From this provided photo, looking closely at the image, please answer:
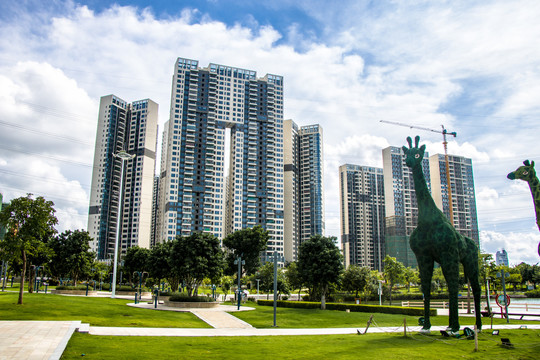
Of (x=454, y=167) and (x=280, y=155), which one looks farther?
(x=454, y=167)

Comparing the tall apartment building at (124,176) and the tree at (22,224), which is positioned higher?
the tall apartment building at (124,176)

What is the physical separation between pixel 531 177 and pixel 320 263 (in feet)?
80.4

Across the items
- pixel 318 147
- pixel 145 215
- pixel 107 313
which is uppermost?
pixel 318 147

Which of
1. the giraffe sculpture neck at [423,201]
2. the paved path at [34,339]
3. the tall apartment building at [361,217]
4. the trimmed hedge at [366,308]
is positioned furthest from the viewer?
the tall apartment building at [361,217]

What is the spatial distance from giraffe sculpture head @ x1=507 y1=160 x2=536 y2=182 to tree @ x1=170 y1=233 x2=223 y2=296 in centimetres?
2913

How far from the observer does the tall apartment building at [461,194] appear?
14500 cm

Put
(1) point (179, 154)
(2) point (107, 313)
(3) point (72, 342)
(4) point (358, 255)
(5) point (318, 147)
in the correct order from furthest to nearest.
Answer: (4) point (358, 255) → (5) point (318, 147) → (1) point (179, 154) → (2) point (107, 313) → (3) point (72, 342)

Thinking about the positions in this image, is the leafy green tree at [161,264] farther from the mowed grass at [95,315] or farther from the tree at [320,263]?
the mowed grass at [95,315]

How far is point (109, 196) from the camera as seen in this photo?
14225cm

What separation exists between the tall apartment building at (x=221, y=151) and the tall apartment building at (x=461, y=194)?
64755mm

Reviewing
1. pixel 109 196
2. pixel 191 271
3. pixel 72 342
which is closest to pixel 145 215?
pixel 109 196

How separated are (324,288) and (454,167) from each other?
401 ft

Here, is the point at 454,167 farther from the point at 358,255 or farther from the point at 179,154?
the point at 179,154

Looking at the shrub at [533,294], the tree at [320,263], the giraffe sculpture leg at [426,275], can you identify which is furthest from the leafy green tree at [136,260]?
the shrub at [533,294]
